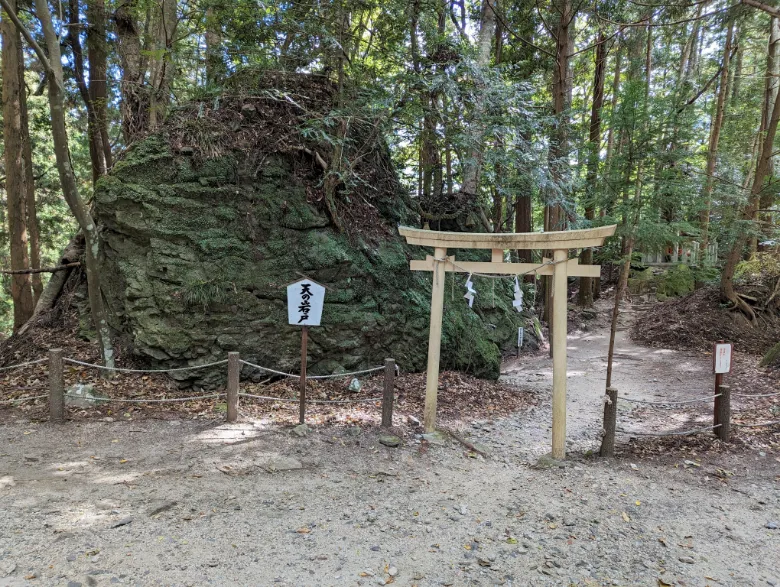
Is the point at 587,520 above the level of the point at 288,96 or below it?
below

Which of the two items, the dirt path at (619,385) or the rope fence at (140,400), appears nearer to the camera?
the rope fence at (140,400)

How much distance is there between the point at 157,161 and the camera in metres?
6.93

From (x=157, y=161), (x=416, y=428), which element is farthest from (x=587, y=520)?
(x=157, y=161)

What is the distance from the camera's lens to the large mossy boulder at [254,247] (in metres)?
6.57

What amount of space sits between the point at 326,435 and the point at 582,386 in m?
5.74

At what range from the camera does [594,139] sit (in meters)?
10.4

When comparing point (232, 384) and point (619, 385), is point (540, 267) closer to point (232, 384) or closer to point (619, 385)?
point (232, 384)

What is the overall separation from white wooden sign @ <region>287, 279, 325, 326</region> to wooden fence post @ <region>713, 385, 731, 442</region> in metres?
4.93

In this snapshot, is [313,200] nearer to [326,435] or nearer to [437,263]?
[437,263]

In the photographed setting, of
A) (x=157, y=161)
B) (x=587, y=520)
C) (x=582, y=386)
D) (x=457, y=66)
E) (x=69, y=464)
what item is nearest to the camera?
(x=587, y=520)

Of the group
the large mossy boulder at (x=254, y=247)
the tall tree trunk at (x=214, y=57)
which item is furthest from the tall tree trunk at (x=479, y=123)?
the tall tree trunk at (x=214, y=57)

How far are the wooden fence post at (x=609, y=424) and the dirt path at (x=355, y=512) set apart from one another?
21 centimetres

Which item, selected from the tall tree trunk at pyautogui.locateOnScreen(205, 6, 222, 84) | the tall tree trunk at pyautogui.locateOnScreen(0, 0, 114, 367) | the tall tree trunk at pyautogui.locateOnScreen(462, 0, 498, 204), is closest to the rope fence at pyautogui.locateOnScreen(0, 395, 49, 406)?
the tall tree trunk at pyautogui.locateOnScreen(0, 0, 114, 367)

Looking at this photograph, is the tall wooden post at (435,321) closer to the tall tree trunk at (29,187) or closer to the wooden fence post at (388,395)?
the wooden fence post at (388,395)
